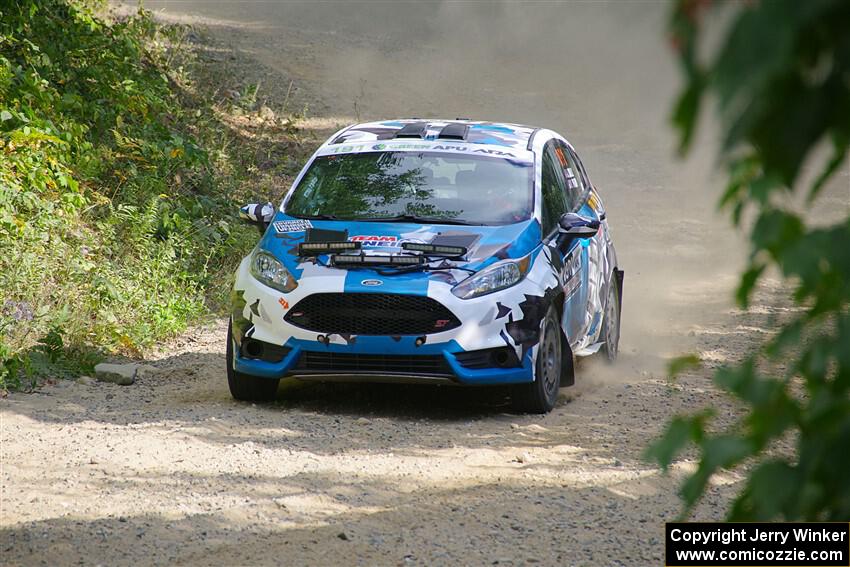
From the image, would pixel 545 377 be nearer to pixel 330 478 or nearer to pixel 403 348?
pixel 403 348

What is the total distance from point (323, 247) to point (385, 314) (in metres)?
0.69

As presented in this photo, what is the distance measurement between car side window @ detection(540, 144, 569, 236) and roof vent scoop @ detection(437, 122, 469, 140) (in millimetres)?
664

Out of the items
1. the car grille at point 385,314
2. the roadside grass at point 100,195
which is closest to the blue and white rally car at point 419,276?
the car grille at point 385,314

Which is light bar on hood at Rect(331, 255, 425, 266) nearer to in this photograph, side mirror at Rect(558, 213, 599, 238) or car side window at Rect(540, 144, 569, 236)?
car side window at Rect(540, 144, 569, 236)

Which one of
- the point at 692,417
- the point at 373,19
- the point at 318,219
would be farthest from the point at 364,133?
the point at 373,19

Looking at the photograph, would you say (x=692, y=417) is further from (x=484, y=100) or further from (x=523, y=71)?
(x=523, y=71)

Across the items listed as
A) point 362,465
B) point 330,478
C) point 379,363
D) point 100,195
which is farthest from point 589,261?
point 100,195

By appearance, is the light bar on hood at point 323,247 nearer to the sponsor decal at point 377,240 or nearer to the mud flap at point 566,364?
the sponsor decal at point 377,240

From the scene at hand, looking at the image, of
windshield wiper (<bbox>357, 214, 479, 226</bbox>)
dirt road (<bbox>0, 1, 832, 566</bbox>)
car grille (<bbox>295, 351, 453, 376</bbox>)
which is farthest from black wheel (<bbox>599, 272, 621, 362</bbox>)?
car grille (<bbox>295, 351, 453, 376</bbox>)

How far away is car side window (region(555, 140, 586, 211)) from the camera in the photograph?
30.4ft

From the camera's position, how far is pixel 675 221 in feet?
57.7

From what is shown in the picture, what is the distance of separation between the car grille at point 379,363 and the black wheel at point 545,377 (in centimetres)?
62

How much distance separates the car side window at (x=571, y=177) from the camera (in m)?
9.27

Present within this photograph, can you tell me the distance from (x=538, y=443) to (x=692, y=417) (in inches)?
190
